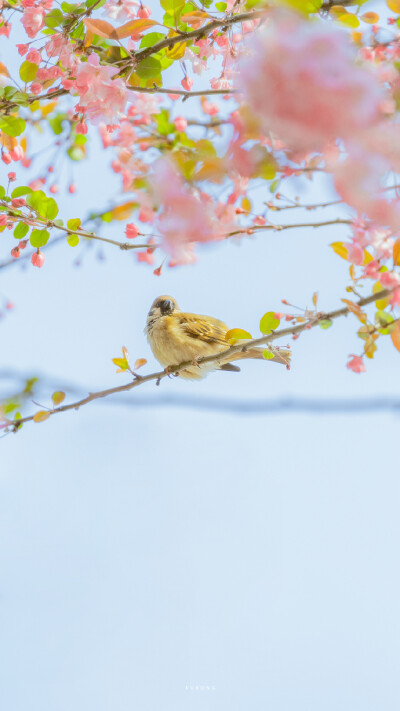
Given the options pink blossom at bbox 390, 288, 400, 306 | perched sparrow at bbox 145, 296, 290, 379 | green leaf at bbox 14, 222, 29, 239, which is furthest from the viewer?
perched sparrow at bbox 145, 296, 290, 379

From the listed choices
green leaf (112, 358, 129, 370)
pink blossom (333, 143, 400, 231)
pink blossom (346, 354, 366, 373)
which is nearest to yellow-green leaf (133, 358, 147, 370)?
green leaf (112, 358, 129, 370)

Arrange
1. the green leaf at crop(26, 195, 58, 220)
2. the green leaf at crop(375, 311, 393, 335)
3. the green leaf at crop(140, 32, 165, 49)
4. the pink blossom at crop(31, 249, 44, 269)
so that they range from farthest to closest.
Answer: the pink blossom at crop(31, 249, 44, 269) → the green leaf at crop(26, 195, 58, 220) → the green leaf at crop(140, 32, 165, 49) → the green leaf at crop(375, 311, 393, 335)

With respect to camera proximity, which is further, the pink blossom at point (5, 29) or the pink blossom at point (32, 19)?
the pink blossom at point (5, 29)

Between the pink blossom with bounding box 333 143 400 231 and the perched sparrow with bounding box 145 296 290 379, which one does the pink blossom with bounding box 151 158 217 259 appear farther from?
the perched sparrow with bounding box 145 296 290 379

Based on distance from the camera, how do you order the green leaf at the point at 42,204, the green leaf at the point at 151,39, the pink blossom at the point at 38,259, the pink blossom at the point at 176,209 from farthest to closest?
the pink blossom at the point at 38,259 < the green leaf at the point at 42,204 < the green leaf at the point at 151,39 < the pink blossom at the point at 176,209

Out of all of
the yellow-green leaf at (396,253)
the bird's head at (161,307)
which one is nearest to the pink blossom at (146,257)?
the yellow-green leaf at (396,253)

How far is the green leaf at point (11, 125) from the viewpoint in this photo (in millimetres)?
2445

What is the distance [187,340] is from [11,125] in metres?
1.89

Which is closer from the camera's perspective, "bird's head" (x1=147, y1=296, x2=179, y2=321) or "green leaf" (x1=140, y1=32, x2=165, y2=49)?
"green leaf" (x1=140, y1=32, x2=165, y2=49)

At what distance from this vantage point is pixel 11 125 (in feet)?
8.06

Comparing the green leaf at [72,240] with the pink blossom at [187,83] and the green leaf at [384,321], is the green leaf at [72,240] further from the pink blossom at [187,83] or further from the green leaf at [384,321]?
the green leaf at [384,321]

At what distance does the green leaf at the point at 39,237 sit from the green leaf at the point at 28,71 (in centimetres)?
60

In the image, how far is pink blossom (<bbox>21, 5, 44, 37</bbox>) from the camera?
7.46 feet

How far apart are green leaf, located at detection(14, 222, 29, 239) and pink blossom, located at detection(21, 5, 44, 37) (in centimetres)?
71
